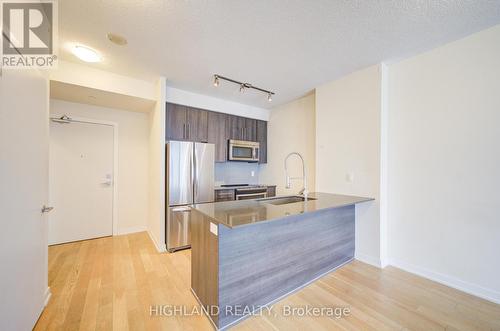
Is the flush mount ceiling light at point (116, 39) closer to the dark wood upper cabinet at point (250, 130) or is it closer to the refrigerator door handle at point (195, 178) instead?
the refrigerator door handle at point (195, 178)

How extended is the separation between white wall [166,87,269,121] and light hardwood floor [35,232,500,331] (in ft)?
8.58

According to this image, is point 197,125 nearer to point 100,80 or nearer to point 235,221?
point 100,80

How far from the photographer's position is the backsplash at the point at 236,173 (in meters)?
4.25

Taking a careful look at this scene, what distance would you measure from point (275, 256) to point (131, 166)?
3.33m

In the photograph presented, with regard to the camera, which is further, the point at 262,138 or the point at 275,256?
the point at 262,138

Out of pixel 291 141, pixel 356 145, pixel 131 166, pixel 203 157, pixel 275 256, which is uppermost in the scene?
pixel 291 141

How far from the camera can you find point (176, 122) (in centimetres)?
334

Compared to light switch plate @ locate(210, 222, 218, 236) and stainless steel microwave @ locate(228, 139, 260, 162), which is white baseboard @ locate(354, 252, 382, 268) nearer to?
light switch plate @ locate(210, 222, 218, 236)

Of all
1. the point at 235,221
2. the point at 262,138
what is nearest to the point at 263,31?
the point at 235,221

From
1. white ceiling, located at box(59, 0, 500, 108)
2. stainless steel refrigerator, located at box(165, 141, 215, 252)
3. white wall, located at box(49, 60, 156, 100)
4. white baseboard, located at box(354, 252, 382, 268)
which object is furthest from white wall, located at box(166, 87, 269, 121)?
white baseboard, located at box(354, 252, 382, 268)

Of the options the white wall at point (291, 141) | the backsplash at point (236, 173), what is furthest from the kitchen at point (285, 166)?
the backsplash at point (236, 173)

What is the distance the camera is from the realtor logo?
4.04 feet

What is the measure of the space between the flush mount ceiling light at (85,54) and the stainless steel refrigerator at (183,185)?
1356mm

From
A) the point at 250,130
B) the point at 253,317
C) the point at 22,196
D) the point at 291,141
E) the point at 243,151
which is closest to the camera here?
the point at 22,196
